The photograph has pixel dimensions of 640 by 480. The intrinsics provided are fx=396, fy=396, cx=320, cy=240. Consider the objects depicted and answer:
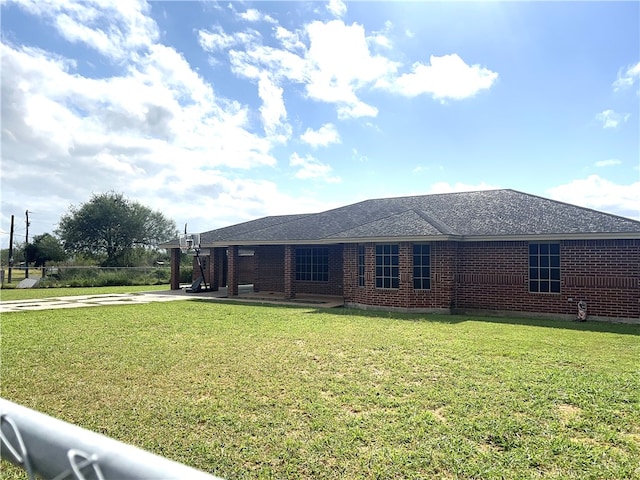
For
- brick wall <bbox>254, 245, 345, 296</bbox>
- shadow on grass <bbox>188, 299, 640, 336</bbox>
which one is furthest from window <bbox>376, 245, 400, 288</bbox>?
brick wall <bbox>254, 245, 345, 296</bbox>

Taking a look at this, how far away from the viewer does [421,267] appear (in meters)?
13.8

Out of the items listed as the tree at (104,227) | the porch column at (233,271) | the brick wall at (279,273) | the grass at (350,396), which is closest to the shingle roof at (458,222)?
the porch column at (233,271)

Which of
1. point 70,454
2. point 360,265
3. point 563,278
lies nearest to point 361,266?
point 360,265

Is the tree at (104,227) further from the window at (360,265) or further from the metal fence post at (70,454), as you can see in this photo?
the metal fence post at (70,454)

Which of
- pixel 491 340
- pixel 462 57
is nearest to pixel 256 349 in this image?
pixel 491 340

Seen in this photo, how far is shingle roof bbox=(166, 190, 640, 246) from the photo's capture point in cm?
1254

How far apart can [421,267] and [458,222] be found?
282 cm

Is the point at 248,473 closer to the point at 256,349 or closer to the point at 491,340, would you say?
the point at 256,349

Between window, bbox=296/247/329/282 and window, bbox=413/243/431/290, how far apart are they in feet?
20.5

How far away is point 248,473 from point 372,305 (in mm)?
11286

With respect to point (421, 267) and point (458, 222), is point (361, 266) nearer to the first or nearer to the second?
point (421, 267)

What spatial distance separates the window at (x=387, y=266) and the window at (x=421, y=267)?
0.59m

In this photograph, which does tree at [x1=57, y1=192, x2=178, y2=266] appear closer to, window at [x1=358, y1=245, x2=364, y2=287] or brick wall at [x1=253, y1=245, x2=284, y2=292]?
brick wall at [x1=253, y1=245, x2=284, y2=292]

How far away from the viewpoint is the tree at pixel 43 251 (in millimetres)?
46281
